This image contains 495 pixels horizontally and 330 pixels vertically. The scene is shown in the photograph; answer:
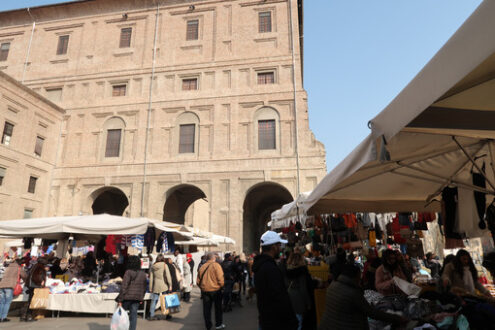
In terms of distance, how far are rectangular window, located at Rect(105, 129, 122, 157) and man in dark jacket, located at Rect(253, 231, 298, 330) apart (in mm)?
19918

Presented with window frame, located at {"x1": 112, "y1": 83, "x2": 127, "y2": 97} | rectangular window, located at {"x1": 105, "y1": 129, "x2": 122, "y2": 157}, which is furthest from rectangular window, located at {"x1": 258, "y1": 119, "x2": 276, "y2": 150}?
window frame, located at {"x1": 112, "y1": 83, "x2": 127, "y2": 97}

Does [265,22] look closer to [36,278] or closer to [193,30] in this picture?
[193,30]

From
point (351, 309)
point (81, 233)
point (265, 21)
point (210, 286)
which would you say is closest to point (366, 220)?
point (210, 286)

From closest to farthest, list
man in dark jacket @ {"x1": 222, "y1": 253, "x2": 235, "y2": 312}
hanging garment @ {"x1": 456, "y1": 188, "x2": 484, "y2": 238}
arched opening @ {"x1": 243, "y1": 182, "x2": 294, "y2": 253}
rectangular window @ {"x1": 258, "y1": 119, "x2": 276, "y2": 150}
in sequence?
hanging garment @ {"x1": 456, "y1": 188, "x2": 484, "y2": 238} → man in dark jacket @ {"x1": 222, "y1": 253, "x2": 235, "y2": 312} → rectangular window @ {"x1": 258, "y1": 119, "x2": 276, "y2": 150} → arched opening @ {"x1": 243, "y1": 182, "x2": 294, "y2": 253}

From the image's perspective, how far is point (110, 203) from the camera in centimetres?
2405

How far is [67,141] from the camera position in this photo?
2202 cm

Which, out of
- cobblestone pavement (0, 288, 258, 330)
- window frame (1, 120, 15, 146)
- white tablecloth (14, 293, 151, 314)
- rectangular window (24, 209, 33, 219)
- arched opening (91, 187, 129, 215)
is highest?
window frame (1, 120, 15, 146)

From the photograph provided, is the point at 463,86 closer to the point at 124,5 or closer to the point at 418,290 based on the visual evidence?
the point at 418,290

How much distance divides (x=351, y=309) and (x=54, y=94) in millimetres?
25934

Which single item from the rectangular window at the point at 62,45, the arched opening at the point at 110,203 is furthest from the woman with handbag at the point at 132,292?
the rectangular window at the point at 62,45

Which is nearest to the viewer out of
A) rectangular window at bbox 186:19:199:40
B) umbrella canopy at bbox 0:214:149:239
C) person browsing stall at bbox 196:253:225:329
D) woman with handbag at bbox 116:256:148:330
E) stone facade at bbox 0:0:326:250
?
woman with handbag at bbox 116:256:148:330

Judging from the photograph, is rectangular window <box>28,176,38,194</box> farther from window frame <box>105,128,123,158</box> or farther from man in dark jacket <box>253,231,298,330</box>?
man in dark jacket <box>253,231,298,330</box>

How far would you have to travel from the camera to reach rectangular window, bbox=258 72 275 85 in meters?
20.9

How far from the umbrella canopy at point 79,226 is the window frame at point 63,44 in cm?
2000
